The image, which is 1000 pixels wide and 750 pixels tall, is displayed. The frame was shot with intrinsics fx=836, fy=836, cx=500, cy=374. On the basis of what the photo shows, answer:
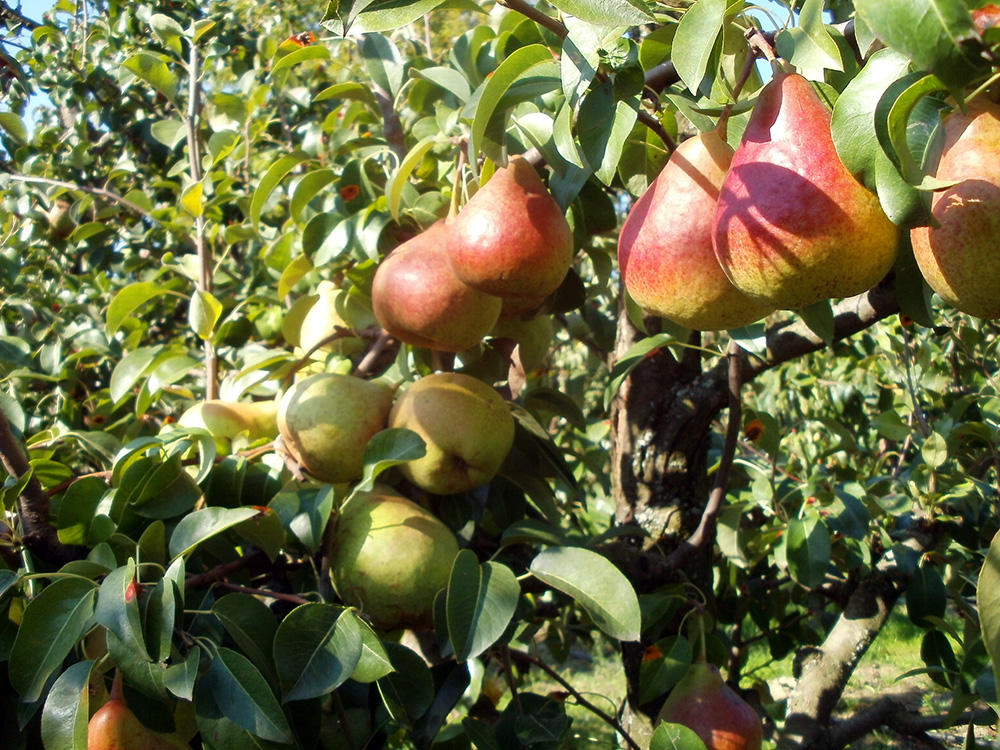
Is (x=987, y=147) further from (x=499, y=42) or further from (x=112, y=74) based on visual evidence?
(x=112, y=74)

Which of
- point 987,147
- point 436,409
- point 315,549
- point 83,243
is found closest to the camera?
point 987,147

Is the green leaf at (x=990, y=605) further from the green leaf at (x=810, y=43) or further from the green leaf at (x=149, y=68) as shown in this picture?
the green leaf at (x=149, y=68)

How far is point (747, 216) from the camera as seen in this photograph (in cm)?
59

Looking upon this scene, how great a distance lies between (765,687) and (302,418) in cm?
131

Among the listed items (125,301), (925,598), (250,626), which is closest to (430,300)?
(250,626)

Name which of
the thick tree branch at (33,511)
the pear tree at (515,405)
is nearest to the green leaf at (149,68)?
the pear tree at (515,405)

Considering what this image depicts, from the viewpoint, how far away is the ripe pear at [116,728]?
82 centimetres

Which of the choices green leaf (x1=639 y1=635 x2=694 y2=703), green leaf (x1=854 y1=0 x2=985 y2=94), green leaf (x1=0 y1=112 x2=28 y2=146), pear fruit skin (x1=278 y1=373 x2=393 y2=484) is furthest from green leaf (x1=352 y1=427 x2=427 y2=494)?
green leaf (x1=0 y1=112 x2=28 y2=146)

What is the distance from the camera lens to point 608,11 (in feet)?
1.91

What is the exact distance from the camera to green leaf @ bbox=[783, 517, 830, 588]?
4.06 feet

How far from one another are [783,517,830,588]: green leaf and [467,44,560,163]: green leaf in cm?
80

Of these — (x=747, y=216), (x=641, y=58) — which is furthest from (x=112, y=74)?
(x=747, y=216)

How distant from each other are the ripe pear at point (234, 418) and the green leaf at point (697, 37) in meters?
0.95

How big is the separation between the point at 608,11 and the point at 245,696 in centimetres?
67
